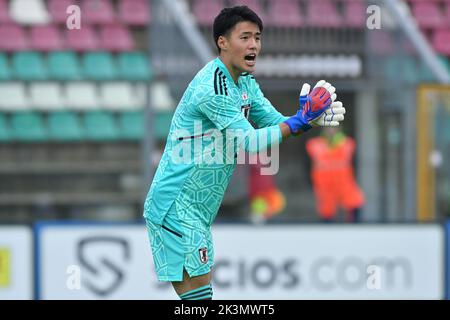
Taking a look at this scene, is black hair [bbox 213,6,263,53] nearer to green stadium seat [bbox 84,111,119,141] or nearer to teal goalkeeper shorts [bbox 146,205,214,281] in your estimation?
teal goalkeeper shorts [bbox 146,205,214,281]

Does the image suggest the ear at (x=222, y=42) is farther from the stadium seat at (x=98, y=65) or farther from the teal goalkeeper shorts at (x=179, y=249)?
the stadium seat at (x=98, y=65)

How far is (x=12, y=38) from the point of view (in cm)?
1006

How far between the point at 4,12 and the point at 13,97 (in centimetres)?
105

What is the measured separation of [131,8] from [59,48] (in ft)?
2.95

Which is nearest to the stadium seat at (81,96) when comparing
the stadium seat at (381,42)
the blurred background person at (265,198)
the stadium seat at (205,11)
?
the stadium seat at (205,11)

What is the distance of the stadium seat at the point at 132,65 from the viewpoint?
980 cm

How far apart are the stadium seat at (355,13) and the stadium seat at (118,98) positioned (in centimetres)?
209

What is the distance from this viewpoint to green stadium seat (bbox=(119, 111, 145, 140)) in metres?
9.64

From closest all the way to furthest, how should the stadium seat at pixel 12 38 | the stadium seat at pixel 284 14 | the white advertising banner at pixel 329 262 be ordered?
1. the white advertising banner at pixel 329 262
2. the stadium seat at pixel 284 14
3. the stadium seat at pixel 12 38

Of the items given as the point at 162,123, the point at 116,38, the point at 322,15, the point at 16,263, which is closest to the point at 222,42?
the point at 16,263

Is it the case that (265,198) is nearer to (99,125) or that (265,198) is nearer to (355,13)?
(99,125)

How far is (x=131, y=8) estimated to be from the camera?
10.4 meters
